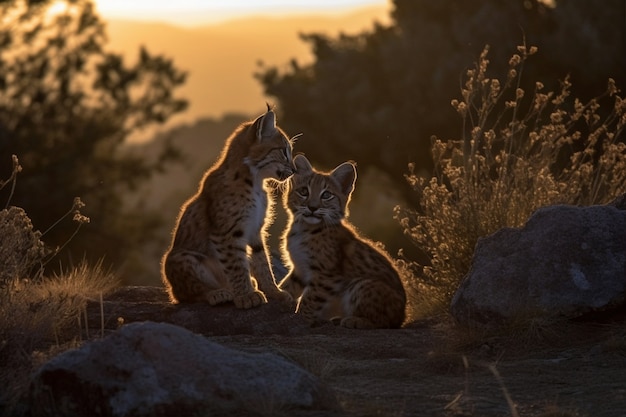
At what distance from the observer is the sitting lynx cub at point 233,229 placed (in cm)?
986

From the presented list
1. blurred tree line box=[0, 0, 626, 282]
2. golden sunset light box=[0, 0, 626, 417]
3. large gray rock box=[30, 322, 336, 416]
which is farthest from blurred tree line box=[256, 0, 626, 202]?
large gray rock box=[30, 322, 336, 416]

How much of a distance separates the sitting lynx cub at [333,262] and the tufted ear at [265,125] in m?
0.44

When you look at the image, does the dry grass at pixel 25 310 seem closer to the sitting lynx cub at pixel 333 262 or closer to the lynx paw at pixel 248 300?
the lynx paw at pixel 248 300

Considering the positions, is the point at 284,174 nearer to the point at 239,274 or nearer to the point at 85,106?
the point at 239,274

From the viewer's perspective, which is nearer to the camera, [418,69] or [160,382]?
[160,382]

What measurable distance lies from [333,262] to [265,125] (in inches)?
48.5

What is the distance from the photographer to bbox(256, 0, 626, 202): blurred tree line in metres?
24.0

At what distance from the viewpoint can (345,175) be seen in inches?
415

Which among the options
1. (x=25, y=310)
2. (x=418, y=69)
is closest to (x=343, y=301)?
(x=25, y=310)

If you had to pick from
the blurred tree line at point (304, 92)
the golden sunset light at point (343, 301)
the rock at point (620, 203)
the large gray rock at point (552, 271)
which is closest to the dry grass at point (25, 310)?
the golden sunset light at point (343, 301)

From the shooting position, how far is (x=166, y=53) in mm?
26922

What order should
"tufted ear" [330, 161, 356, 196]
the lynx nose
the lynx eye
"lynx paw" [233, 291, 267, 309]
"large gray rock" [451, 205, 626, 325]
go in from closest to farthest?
"large gray rock" [451, 205, 626, 325] → "lynx paw" [233, 291, 267, 309] → the lynx nose → the lynx eye → "tufted ear" [330, 161, 356, 196]

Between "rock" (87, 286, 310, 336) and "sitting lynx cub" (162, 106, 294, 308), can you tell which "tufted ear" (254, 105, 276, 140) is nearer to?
"sitting lynx cub" (162, 106, 294, 308)

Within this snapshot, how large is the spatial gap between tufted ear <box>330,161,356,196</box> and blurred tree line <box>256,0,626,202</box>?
12.9 m
